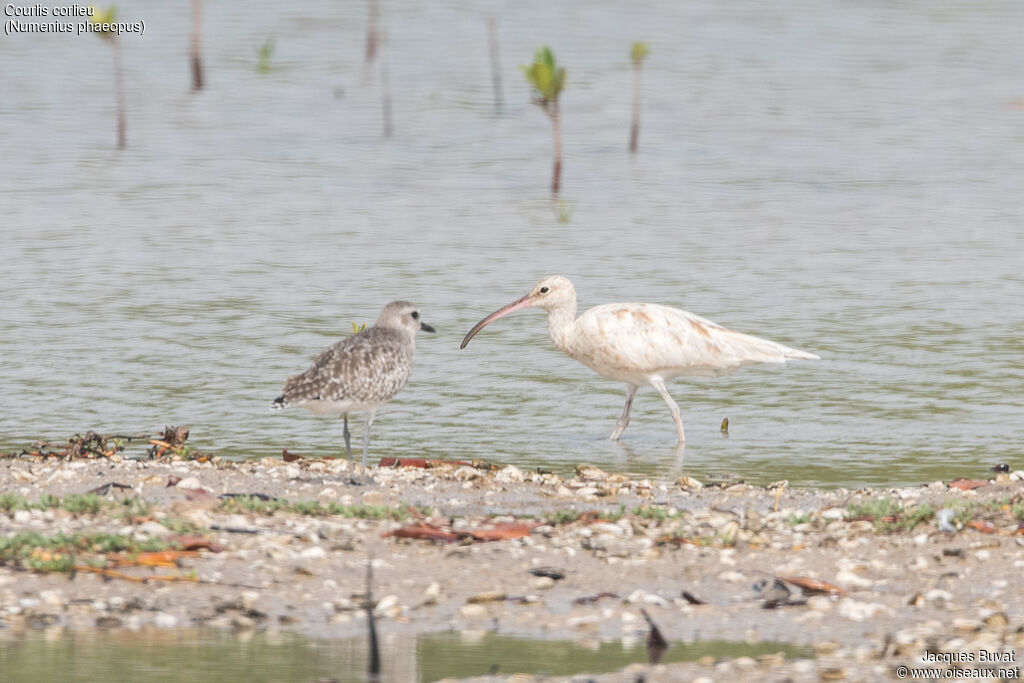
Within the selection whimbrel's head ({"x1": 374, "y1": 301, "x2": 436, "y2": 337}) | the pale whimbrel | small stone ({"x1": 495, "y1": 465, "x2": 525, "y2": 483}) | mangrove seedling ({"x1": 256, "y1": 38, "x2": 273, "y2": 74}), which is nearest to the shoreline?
small stone ({"x1": 495, "y1": 465, "x2": 525, "y2": 483})

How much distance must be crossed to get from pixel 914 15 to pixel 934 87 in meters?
7.85

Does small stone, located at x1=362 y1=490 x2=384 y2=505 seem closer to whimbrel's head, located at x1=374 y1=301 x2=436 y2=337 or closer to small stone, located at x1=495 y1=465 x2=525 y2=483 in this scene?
small stone, located at x1=495 y1=465 x2=525 y2=483

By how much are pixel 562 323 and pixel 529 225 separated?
9003mm

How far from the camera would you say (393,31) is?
1523 inches

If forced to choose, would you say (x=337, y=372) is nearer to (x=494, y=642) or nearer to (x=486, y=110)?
(x=494, y=642)

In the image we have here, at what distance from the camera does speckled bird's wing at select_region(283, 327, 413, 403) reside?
35.1ft

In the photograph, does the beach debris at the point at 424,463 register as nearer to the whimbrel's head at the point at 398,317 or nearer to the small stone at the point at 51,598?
the whimbrel's head at the point at 398,317

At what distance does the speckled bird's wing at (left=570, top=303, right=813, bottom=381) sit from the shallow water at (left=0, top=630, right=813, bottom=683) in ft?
20.6

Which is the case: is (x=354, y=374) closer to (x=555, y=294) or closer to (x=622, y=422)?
(x=622, y=422)

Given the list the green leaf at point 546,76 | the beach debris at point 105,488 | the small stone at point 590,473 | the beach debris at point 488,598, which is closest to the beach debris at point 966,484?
the small stone at point 590,473

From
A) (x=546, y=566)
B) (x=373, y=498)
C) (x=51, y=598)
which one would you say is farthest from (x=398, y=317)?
(x=51, y=598)

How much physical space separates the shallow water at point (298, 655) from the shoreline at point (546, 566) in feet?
0.46

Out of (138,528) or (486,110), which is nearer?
(138,528)

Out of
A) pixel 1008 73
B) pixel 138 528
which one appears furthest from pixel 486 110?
pixel 138 528
